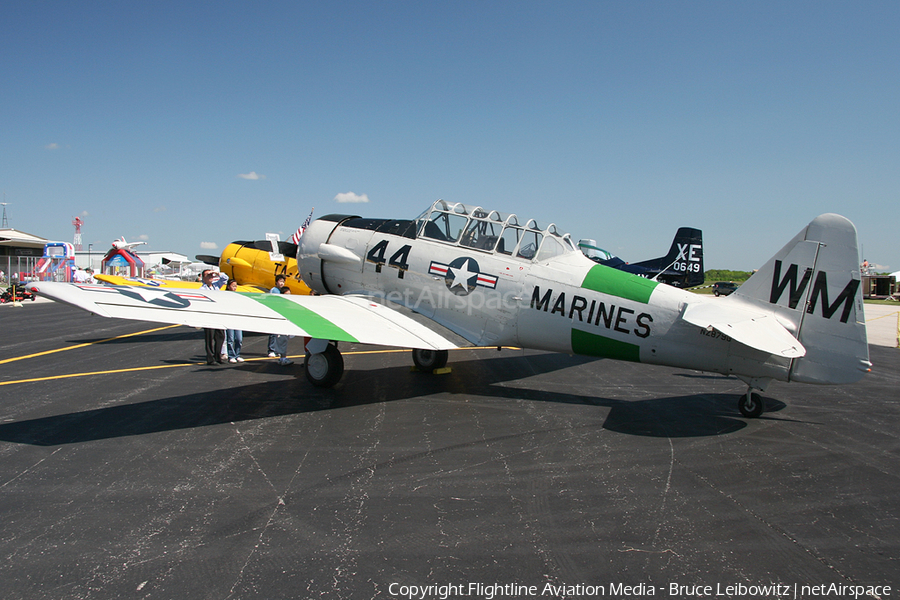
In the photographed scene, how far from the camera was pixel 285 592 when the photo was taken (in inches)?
112

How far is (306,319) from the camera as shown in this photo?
670 centimetres

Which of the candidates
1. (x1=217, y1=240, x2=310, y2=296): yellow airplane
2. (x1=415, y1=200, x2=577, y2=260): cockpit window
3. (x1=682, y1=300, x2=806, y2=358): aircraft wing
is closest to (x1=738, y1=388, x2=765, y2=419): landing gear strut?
(x1=682, y1=300, x2=806, y2=358): aircraft wing

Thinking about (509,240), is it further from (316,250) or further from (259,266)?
(259,266)

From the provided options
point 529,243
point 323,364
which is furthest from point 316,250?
point 529,243

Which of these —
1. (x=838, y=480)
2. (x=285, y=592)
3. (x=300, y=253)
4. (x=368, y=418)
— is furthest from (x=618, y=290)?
(x=300, y=253)

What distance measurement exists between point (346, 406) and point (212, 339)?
15.0 ft

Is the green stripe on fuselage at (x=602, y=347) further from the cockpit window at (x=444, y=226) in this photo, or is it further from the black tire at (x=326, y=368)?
the black tire at (x=326, y=368)

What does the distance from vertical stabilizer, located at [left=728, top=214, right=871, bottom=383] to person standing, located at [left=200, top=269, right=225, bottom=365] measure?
9596mm

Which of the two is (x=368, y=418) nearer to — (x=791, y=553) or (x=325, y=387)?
(x=325, y=387)

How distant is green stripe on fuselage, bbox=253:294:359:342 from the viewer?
20.9 feet

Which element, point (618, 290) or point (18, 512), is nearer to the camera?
point (18, 512)

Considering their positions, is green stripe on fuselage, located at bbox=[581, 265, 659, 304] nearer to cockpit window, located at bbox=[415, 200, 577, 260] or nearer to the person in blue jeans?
cockpit window, located at bbox=[415, 200, 577, 260]

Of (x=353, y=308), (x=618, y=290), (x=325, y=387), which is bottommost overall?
(x=325, y=387)

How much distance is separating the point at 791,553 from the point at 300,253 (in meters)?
8.86
